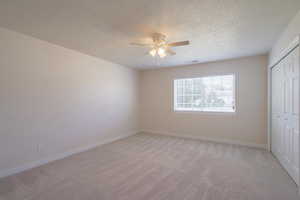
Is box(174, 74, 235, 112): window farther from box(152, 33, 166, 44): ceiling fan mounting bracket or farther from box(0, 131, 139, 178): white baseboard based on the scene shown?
box(0, 131, 139, 178): white baseboard

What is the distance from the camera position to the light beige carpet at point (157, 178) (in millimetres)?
1977

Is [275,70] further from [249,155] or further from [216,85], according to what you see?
[249,155]

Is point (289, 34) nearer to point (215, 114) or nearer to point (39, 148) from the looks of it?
point (215, 114)

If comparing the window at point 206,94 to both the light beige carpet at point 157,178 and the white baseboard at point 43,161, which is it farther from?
the white baseboard at point 43,161

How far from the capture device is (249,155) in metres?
3.35

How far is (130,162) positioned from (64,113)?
6.31 ft

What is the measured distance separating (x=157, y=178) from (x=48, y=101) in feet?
9.00

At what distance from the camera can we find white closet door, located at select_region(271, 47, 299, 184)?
2.20m

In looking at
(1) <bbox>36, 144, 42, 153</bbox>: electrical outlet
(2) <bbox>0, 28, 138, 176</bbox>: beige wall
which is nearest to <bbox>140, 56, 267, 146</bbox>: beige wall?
(2) <bbox>0, 28, 138, 176</bbox>: beige wall

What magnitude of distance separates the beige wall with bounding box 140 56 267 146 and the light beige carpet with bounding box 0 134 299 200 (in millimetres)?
732

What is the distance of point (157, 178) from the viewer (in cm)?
239

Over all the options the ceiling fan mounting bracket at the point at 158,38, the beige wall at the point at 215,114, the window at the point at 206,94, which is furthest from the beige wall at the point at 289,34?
the ceiling fan mounting bracket at the point at 158,38

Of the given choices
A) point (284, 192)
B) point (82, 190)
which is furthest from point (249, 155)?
point (82, 190)

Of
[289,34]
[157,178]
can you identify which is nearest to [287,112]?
[289,34]
